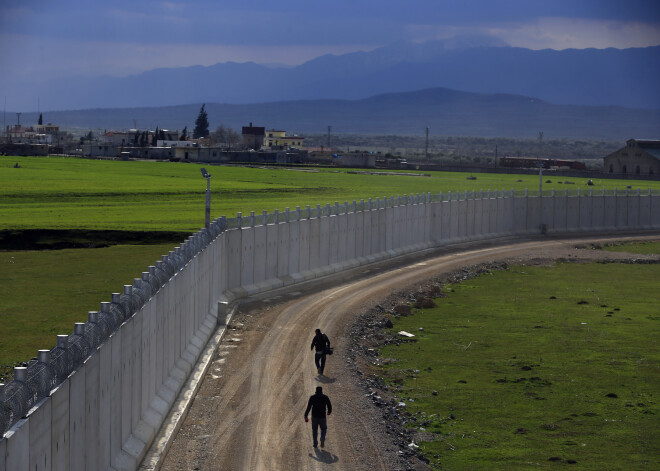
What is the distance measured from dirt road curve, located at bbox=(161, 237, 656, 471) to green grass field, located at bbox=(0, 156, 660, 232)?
26391mm

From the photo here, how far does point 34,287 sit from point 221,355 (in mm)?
12887

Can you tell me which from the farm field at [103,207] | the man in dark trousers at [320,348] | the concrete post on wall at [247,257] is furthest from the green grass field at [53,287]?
the man in dark trousers at [320,348]

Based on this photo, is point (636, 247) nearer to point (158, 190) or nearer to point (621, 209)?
point (621, 209)

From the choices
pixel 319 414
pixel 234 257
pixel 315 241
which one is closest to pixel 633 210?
pixel 315 241

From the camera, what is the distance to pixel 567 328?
38125 millimetres

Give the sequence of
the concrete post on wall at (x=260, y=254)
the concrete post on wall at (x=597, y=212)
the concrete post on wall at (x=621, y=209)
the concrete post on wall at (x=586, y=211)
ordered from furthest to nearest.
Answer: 1. the concrete post on wall at (x=621, y=209)
2. the concrete post on wall at (x=597, y=212)
3. the concrete post on wall at (x=586, y=211)
4. the concrete post on wall at (x=260, y=254)

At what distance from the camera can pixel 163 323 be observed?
894 inches

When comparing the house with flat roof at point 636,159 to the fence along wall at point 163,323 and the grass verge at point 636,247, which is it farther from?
the fence along wall at point 163,323

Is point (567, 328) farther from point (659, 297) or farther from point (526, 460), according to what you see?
point (526, 460)

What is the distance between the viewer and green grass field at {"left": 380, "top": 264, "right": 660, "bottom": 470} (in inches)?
896

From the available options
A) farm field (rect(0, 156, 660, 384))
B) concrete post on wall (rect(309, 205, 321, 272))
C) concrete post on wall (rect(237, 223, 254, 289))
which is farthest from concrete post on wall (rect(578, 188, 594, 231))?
concrete post on wall (rect(237, 223, 254, 289))

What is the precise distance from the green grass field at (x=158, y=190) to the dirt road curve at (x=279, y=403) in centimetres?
2639

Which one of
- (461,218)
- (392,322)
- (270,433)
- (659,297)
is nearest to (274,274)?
(392,322)

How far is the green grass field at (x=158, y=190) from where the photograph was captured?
67.2 meters
